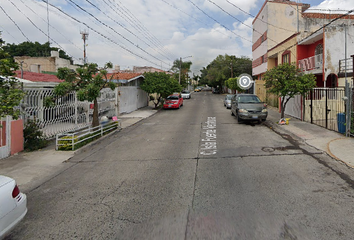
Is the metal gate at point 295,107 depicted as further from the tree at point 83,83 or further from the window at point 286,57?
the tree at point 83,83

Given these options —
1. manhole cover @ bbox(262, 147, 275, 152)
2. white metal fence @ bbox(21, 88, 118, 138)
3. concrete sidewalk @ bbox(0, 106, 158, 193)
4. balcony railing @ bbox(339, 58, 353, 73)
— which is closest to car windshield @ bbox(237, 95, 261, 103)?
balcony railing @ bbox(339, 58, 353, 73)

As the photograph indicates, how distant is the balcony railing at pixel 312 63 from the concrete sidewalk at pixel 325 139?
6.96 m

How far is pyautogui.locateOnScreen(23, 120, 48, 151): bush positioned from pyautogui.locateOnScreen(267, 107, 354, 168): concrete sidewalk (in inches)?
382

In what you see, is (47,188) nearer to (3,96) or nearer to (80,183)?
(80,183)

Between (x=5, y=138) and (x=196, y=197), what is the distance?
263 inches

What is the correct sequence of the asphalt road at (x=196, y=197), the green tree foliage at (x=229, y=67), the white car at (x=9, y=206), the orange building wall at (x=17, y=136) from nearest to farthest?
the white car at (x=9, y=206) < the asphalt road at (x=196, y=197) < the orange building wall at (x=17, y=136) < the green tree foliage at (x=229, y=67)

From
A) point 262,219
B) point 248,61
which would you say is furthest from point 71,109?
point 248,61

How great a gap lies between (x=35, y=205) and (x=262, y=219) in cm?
400

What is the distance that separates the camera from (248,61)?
180 ft

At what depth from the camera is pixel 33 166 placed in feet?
23.1

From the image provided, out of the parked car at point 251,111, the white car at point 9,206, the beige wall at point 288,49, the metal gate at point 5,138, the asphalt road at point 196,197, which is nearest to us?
the white car at point 9,206

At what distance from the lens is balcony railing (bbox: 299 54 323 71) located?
1736cm

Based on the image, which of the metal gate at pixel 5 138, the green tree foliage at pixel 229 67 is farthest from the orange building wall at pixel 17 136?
the green tree foliage at pixel 229 67

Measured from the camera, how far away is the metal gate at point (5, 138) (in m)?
7.75
